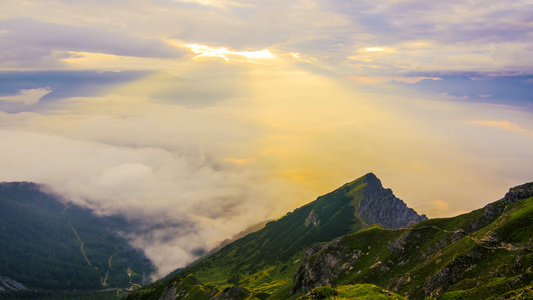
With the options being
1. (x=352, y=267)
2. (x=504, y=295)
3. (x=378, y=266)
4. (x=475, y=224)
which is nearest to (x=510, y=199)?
(x=475, y=224)

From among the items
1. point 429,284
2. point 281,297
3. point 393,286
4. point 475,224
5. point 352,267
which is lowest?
point 281,297

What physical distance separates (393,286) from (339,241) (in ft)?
144

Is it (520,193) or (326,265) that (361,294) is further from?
(520,193)

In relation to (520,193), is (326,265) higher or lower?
lower

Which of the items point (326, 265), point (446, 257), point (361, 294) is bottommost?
point (326, 265)

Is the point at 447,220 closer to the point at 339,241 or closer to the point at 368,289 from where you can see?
the point at 339,241

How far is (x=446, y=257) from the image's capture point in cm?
9944

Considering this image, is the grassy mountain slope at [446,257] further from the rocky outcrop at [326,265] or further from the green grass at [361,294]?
the green grass at [361,294]

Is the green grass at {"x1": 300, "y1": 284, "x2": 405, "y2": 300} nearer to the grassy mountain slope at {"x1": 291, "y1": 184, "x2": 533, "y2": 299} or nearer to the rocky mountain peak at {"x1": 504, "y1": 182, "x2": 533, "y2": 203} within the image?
the grassy mountain slope at {"x1": 291, "y1": 184, "x2": 533, "y2": 299}

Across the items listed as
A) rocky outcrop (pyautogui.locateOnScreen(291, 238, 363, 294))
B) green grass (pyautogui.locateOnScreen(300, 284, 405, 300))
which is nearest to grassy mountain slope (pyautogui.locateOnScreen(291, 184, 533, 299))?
rocky outcrop (pyautogui.locateOnScreen(291, 238, 363, 294))

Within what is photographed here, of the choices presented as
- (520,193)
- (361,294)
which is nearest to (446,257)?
(520,193)

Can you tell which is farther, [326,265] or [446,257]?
[326,265]

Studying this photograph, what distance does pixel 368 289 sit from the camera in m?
67.5

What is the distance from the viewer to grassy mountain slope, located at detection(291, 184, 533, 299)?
74625 mm
